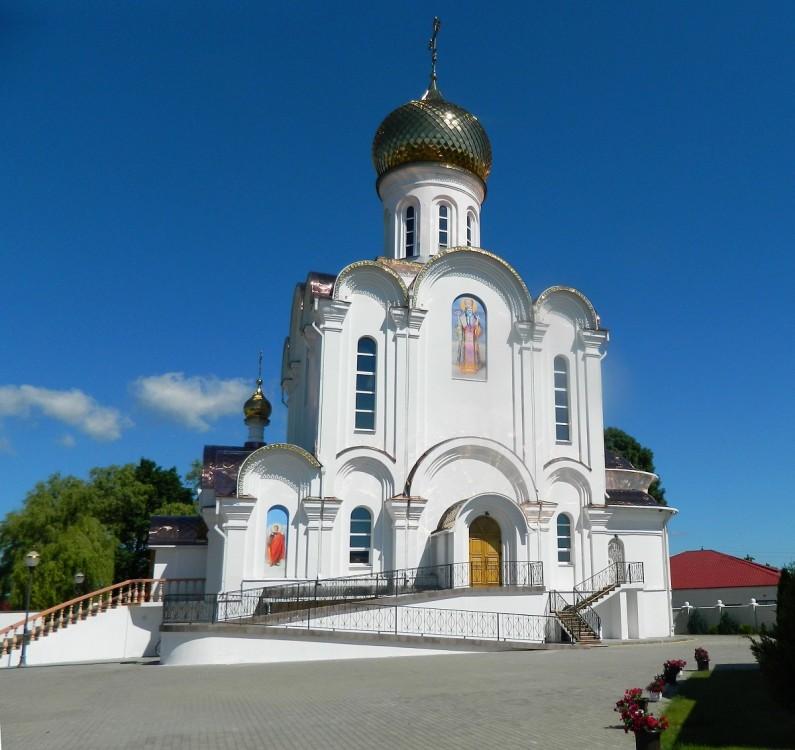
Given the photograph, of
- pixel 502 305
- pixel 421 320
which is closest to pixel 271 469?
pixel 421 320

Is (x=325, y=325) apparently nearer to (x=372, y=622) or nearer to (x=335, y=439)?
(x=335, y=439)

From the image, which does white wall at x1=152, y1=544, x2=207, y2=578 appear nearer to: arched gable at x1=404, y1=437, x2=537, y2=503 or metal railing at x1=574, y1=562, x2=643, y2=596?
arched gable at x1=404, y1=437, x2=537, y2=503

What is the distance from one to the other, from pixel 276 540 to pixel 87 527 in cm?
1477

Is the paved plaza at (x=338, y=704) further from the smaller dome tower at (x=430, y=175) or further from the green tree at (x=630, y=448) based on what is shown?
the green tree at (x=630, y=448)

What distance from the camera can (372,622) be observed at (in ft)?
56.1

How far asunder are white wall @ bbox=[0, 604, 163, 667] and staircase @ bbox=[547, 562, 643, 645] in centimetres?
1004

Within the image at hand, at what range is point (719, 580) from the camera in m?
32.2

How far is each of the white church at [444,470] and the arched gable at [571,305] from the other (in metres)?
0.04

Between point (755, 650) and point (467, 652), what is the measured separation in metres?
8.53

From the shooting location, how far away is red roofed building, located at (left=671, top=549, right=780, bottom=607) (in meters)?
29.8

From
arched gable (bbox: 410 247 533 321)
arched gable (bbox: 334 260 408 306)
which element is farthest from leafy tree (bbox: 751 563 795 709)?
arched gable (bbox: 410 247 533 321)

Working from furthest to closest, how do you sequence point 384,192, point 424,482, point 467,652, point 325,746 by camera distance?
point 384,192
point 424,482
point 467,652
point 325,746

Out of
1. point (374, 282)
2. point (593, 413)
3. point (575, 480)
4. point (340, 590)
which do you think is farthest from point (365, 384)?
point (593, 413)

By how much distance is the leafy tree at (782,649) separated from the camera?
8484 mm
